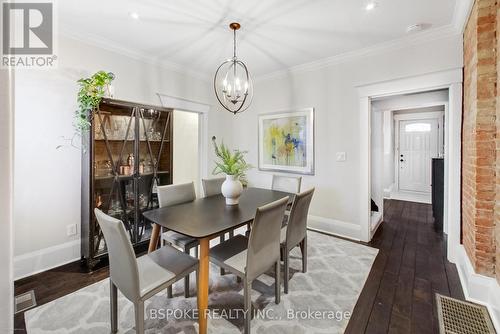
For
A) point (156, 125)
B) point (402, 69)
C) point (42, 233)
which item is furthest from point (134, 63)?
point (402, 69)

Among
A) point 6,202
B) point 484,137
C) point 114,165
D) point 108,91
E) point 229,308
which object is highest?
point 108,91

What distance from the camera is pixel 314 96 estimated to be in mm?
3545

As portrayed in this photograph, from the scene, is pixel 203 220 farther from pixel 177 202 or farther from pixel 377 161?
pixel 377 161

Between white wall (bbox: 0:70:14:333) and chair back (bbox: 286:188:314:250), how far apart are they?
1.67 metres

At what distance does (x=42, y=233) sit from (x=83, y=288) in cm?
83

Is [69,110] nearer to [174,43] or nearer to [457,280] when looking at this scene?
[174,43]

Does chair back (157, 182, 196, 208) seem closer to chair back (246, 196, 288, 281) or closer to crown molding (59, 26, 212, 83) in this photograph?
chair back (246, 196, 288, 281)

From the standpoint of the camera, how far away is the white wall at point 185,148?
14.4ft

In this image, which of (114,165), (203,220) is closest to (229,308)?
(203,220)

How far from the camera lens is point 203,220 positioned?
1.82 metres

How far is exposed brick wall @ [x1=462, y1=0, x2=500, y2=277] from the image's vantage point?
6.08 ft

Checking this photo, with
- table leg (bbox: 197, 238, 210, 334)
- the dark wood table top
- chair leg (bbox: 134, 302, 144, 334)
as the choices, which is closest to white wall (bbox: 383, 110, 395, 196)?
the dark wood table top

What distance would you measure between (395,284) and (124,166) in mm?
3140

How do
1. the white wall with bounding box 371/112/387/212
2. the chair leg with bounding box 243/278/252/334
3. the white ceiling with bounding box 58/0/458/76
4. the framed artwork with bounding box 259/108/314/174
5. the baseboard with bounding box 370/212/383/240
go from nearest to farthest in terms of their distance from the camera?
the chair leg with bounding box 243/278/252/334 < the white ceiling with bounding box 58/0/458/76 < the baseboard with bounding box 370/212/383/240 < the framed artwork with bounding box 259/108/314/174 < the white wall with bounding box 371/112/387/212
